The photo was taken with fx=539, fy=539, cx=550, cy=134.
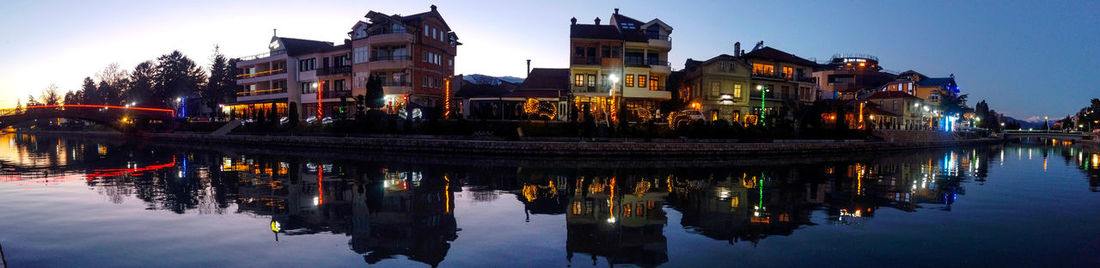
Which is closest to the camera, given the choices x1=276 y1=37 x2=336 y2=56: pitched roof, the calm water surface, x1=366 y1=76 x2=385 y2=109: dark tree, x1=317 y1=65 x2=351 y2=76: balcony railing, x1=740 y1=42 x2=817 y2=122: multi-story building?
the calm water surface

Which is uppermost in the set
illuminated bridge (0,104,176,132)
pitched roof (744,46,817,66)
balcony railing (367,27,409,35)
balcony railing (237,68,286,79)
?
balcony railing (367,27,409,35)

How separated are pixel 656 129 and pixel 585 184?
21.6m

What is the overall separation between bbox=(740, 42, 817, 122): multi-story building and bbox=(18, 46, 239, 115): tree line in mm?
82287

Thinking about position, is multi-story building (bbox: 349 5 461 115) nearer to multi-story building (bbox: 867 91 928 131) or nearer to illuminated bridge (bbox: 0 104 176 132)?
illuminated bridge (bbox: 0 104 176 132)

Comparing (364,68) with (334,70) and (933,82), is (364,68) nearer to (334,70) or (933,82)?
(334,70)

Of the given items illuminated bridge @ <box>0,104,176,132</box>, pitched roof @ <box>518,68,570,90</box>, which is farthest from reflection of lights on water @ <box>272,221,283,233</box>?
illuminated bridge @ <box>0,104,176,132</box>

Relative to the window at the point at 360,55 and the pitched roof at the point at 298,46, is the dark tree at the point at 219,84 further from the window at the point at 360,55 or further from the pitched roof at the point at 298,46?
the window at the point at 360,55

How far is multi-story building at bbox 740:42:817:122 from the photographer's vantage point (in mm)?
66500

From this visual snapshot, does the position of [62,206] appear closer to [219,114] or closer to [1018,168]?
[1018,168]

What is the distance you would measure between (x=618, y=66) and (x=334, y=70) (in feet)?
116

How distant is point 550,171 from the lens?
105 ft

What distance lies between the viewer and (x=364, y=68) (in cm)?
6316

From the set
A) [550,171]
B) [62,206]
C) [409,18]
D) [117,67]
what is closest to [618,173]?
[550,171]

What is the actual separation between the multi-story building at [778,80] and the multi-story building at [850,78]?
781 inches
